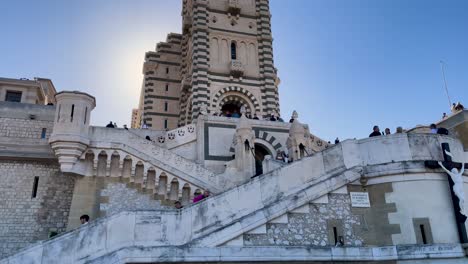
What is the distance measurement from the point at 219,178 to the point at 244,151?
2.48 meters

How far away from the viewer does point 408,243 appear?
10.7 metres

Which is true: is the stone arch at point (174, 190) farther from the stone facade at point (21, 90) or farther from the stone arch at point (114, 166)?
the stone facade at point (21, 90)

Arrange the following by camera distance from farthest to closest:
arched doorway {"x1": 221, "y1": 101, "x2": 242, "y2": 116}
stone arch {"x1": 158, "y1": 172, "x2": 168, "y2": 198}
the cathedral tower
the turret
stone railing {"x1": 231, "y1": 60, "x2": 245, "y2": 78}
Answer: arched doorway {"x1": 221, "y1": 101, "x2": 242, "y2": 116}
stone railing {"x1": 231, "y1": 60, "x2": 245, "y2": 78}
the cathedral tower
stone arch {"x1": 158, "y1": 172, "x2": 168, "y2": 198}
the turret

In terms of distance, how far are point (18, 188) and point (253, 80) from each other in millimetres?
17587

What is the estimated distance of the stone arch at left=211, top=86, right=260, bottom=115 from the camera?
2984 cm

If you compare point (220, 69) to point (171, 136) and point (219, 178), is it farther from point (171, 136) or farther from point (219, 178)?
point (219, 178)

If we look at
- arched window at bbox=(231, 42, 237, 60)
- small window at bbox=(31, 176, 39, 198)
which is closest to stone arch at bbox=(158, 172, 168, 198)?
small window at bbox=(31, 176, 39, 198)

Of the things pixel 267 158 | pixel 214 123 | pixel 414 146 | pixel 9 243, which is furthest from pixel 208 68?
pixel 414 146

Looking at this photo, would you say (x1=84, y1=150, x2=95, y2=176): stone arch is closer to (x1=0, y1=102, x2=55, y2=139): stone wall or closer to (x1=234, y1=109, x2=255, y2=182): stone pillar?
(x1=0, y1=102, x2=55, y2=139): stone wall

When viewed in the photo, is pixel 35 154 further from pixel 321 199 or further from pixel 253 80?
pixel 253 80

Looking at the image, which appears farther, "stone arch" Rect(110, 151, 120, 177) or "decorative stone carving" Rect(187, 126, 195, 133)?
"decorative stone carving" Rect(187, 126, 195, 133)

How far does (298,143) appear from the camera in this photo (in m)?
21.1

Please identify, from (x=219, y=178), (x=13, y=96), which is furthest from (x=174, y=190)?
(x=13, y=96)

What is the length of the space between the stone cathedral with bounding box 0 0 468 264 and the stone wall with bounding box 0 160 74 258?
0.05 metres
